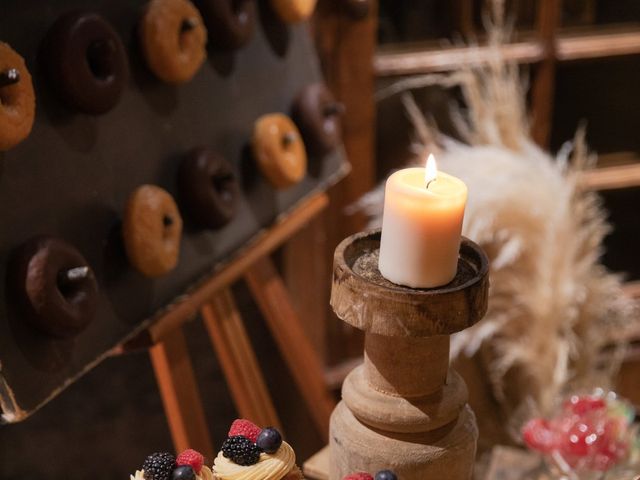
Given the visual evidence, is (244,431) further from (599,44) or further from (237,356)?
(599,44)

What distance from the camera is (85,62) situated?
1.00 m

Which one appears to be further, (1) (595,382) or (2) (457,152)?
(1) (595,382)

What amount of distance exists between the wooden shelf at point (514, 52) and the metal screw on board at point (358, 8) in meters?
0.11

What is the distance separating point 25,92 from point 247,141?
488 millimetres

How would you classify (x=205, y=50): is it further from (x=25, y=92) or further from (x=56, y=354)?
(x=56, y=354)

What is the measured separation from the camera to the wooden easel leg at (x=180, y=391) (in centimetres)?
120

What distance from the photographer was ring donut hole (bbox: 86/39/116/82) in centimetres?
103

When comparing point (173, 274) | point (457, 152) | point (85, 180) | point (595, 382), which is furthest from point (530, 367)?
point (85, 180)

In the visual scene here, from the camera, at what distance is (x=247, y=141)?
136 centimetres

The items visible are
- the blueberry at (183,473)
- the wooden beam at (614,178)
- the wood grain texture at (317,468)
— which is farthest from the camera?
the wooden beam at (614,178)

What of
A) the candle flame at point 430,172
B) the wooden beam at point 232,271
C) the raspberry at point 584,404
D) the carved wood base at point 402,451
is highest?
the candle flame at point 430,172

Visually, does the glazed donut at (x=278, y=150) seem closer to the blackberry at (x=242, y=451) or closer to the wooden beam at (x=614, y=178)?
the blackberry at (x=242, y=451)

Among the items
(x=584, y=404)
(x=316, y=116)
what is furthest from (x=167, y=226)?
(x=584, y=404)

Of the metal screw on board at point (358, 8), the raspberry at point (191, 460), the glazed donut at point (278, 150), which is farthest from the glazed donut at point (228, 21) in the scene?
the raspberry at point (191, 460)
